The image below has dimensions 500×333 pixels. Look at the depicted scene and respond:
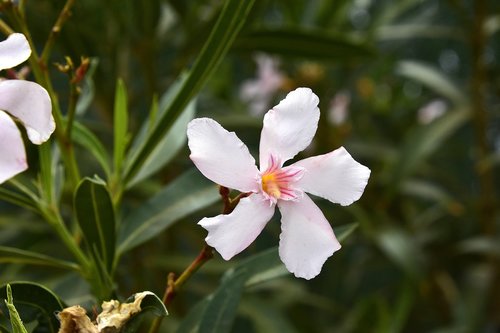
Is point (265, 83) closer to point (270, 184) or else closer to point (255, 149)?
point (255, 149)

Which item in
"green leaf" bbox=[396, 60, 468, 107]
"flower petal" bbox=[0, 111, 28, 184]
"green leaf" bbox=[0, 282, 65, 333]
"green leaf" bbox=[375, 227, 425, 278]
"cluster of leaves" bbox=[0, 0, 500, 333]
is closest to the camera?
"flower petal" bbox=[0, 111, 28, 184]

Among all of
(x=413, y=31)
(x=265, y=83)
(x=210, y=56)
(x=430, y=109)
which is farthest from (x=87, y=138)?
(x=430, y=109)

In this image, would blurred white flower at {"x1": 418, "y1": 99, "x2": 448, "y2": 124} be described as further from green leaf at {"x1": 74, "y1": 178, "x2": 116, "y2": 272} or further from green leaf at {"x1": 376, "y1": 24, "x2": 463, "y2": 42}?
green leaf at {"x1": 74, "y1": 178, "x2": 116, "y2": 272}

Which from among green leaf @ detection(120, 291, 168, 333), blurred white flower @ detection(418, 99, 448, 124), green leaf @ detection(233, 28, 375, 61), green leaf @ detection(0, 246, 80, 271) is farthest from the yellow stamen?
blurred white flower @ detection(418, 99, 448, 124)

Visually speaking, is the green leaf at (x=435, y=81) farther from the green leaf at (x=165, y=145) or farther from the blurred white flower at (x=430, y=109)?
the green leaf at (x=165, y=145)

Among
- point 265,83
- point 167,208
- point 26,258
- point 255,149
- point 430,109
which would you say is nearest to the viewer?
point 26,258

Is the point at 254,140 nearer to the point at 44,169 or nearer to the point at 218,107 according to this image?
the point at 218,107
